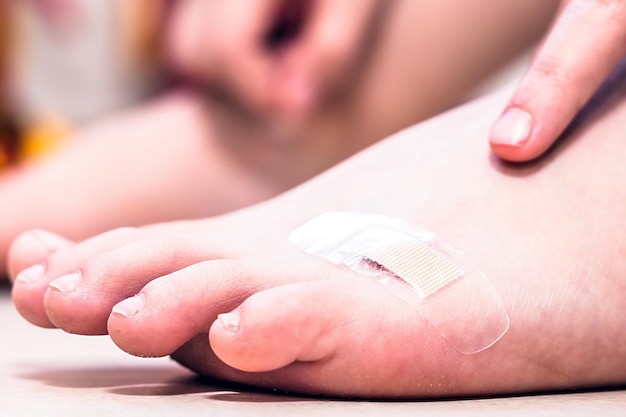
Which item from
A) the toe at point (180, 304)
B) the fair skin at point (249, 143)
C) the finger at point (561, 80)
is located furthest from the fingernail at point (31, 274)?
the fair skin at point (249, 143)

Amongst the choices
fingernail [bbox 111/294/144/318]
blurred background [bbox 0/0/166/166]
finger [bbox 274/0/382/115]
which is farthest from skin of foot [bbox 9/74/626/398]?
blurred background [bbox 0/0/166/166]

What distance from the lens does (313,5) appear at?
45.3 inches

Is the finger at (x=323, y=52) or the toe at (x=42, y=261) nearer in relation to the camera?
the toe at (x=42, y=261)

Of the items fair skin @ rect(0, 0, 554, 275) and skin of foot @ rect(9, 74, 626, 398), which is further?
fair skin @ rect(0, 0, 554, 275)

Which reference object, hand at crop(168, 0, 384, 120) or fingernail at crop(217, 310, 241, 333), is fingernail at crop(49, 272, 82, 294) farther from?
hand at crop(168, 0, 384, 120)

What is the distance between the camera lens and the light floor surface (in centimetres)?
51

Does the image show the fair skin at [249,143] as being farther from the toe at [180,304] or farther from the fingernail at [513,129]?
the toe at [180,304]

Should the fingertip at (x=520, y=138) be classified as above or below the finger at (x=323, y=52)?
below

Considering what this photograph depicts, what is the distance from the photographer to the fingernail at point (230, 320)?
523 millimetres

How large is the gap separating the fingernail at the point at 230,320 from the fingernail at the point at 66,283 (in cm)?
11

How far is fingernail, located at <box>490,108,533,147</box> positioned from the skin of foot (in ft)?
0.08

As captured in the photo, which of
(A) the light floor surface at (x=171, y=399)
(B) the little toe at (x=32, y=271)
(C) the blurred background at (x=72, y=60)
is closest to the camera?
(A) the light floor surface at (x=171, y=399)

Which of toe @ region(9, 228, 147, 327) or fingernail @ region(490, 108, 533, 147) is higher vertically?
toe @ region(9, 228, 147, 327)

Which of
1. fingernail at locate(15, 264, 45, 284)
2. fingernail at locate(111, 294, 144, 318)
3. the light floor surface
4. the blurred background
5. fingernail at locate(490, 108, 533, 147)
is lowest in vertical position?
the light floor surface
